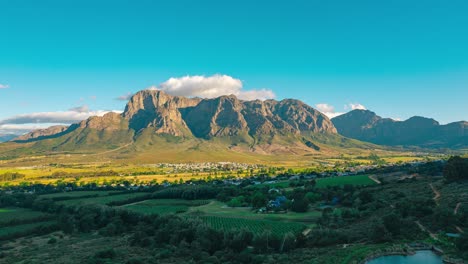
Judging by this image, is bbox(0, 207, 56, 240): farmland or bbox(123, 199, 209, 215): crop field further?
bbox(123, 199, 209, 215): crop field

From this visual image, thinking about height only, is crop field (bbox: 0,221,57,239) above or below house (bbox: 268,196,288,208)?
below

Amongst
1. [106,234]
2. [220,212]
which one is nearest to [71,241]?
[106,234]

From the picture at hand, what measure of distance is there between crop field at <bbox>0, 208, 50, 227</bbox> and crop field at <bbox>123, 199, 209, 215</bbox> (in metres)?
23.9

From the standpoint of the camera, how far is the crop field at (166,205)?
318 ft

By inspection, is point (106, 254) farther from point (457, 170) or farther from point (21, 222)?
point (457, 170)

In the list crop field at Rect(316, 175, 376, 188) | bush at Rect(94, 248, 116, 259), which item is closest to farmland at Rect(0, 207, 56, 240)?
bush at Rect(94, 248, 116, 259)

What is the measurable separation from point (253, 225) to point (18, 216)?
6845cm

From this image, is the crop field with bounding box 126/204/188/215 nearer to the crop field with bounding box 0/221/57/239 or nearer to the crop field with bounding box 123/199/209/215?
the crop field with bounding box 123/199/209/215

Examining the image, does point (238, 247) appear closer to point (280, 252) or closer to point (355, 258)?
point (280, 252)

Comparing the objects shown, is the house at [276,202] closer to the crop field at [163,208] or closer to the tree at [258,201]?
the tree at [258,201]

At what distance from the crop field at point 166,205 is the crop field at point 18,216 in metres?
23.9

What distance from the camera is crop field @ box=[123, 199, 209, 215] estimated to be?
96812 mm

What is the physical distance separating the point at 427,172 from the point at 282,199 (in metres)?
65.1

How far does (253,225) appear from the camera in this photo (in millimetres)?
69875
